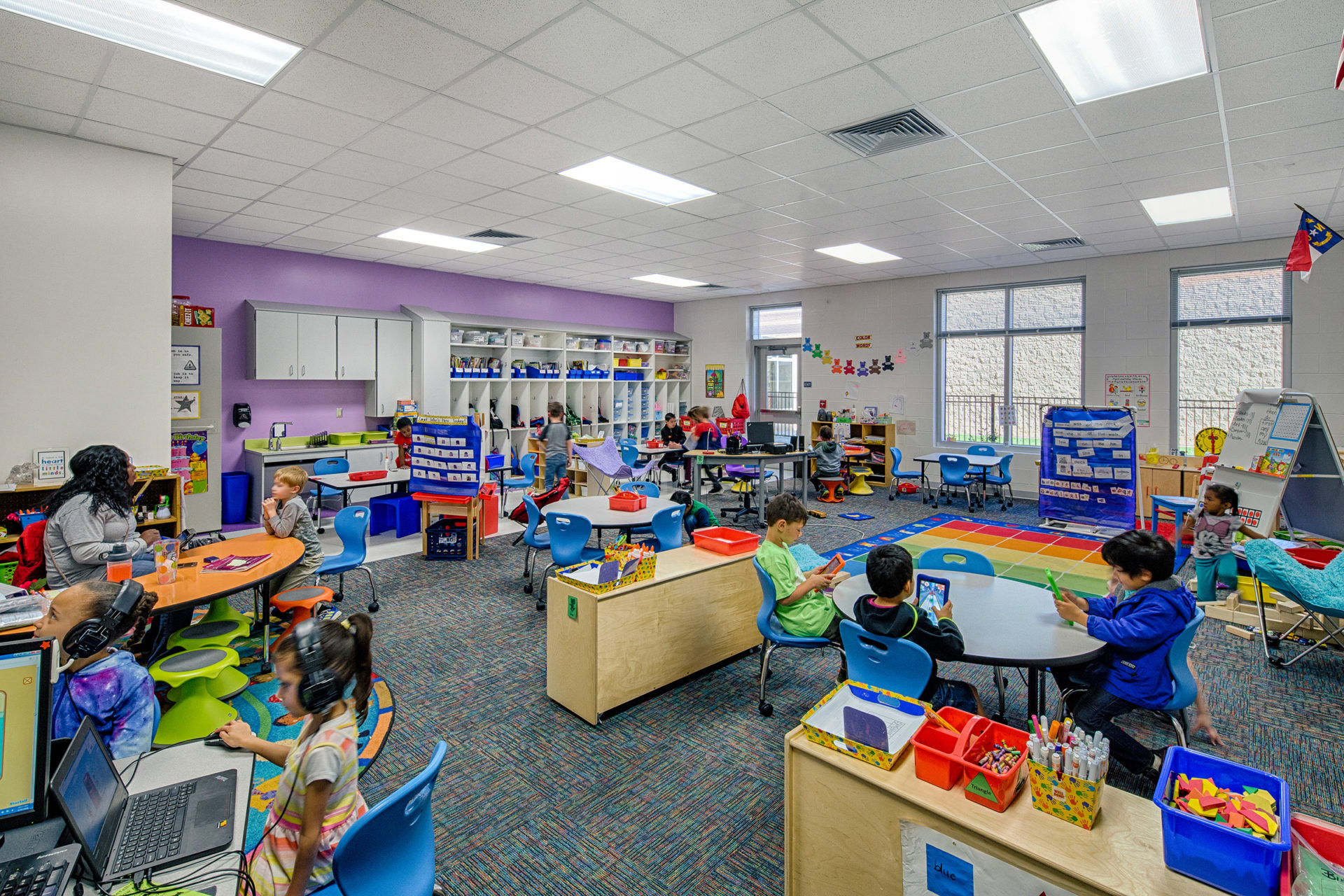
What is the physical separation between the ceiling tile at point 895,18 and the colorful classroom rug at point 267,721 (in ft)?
10.7

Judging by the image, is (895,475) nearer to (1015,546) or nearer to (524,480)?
(1015,546)

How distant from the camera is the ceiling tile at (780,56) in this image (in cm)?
304

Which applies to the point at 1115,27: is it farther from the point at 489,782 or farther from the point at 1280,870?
the point at 489,782

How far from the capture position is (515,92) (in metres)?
3.64

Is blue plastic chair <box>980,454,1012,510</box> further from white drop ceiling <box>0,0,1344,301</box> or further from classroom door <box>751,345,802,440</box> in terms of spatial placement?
classroom door <box>751,345,802,440</box>

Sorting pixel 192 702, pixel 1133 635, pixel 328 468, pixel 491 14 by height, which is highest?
pixel 491 14

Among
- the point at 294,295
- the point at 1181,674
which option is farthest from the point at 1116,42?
the point at 294,295

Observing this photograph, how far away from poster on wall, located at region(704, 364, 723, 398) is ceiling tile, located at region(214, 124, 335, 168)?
857cm

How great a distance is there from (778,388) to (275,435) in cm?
821

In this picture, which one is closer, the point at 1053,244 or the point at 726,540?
the point at 726,540

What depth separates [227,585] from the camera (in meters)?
3.19

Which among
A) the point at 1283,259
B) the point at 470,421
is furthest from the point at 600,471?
the point at 1283,259

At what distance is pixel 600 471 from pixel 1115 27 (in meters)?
5.61

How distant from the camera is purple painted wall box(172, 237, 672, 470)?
24.3 ft
